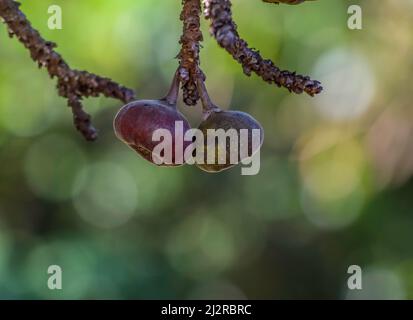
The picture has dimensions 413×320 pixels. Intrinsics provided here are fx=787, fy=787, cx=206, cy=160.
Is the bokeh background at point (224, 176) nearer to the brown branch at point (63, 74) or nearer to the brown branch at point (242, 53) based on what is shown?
the brown branch at point (63, 74)

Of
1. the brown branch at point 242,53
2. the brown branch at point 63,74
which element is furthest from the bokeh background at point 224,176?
the brown branch at point 242,53

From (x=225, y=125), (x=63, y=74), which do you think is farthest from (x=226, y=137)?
(x=63, y=74)

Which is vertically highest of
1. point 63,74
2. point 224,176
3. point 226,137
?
point 224,176

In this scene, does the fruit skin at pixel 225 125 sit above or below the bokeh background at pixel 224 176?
below

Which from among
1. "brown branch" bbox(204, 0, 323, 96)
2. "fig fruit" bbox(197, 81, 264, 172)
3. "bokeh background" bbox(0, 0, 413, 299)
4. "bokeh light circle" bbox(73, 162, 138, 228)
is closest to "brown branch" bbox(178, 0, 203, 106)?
"fig fruit" bbox(197, 81, 264, 172)

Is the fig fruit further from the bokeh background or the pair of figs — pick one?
the bokeh background

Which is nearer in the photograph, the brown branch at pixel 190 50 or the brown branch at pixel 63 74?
the brown branch at pixel 190 50

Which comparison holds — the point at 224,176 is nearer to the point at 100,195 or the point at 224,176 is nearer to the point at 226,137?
the point at 100,195
